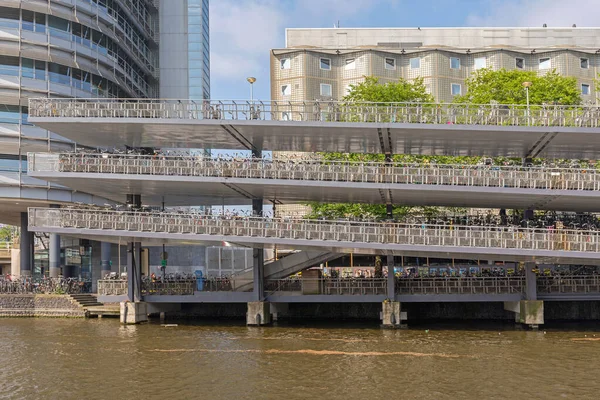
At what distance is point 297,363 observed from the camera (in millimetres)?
26297

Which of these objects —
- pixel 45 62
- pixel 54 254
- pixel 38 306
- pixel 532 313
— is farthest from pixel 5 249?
pixel 532 313

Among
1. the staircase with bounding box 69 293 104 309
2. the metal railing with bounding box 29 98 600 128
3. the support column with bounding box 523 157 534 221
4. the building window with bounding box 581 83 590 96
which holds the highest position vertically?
the building window with bounding box 581 83 590 96

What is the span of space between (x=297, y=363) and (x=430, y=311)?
1601 cm

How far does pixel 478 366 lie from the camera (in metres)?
25.4

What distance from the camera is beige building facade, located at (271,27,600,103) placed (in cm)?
6912

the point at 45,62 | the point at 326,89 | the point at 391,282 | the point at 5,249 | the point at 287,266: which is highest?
the point at 326,89

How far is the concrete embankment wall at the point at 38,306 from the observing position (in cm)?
4175

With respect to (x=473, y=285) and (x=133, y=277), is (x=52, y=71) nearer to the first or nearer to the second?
(x=133, y=277)

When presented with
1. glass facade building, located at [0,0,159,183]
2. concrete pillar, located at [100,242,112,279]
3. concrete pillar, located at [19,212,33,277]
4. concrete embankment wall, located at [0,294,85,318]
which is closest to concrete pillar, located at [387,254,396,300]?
concrete embankment wall, located at [0,294,85,318]

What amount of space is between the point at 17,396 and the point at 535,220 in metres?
26.9

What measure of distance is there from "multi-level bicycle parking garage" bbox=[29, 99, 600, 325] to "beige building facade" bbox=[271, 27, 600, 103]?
31.6 metres

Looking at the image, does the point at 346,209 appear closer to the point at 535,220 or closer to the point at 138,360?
the point at 535,220

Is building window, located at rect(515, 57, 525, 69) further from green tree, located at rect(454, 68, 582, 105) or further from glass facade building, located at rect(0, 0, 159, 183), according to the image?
glass facade building, located at rect(0, 0, 159, 183)

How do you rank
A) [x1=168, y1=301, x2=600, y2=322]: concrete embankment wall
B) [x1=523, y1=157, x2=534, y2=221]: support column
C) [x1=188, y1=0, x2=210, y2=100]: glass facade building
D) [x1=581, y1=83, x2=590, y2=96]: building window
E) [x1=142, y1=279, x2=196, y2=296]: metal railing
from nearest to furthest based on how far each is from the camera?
[x1=523, y1=157, x2=534, y2=221]: support column < [x1=142, y1=279, x2=196, y2=296]: metal railing < [x1=168, y1=301, x2=600, y2=322]: concrete embankment wall < [x1=581, y1=83, x2=590, y2=96]: building window < [x1=188, y1=0, x2=210, y2=100]: glass facade building
